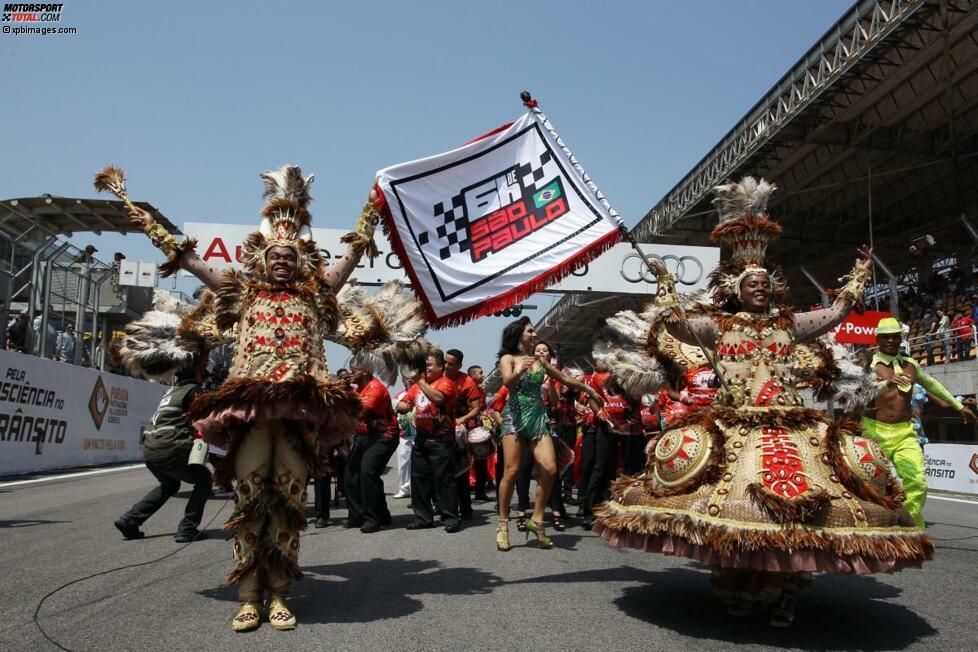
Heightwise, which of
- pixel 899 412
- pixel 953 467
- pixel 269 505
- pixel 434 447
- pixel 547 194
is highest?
pixel 547 194

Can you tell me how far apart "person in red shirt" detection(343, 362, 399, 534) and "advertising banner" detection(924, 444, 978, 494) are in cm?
1027

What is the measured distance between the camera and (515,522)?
8.27 m

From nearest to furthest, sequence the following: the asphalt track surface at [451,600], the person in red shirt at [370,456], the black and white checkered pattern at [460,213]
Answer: the asphalt track surface at [451,600] → the black and white checkered pattern at [460,213] → the person in red shirt at [370,456]

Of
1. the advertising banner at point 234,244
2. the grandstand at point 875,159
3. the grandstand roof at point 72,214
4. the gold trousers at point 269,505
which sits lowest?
the gold trousers at point 269,505

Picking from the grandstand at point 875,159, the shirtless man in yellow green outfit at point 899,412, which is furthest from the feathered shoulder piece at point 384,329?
the shirtless man in yellow green outfit at point 899,412

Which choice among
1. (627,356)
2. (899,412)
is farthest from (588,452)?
(899,412)

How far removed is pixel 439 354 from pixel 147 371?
2.97 m

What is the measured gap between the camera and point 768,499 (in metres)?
3.63

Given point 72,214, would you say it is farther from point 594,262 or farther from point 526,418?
point 526,418

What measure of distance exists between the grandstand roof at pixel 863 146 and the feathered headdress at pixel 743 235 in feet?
35.0

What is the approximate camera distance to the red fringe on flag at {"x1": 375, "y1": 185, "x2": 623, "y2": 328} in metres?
5.37

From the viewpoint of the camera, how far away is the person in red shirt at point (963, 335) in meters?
17.9

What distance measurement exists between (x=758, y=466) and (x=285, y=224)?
9.84 ft

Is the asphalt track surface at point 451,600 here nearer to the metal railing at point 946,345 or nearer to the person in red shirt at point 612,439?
the person in red shirt at point 612,439
